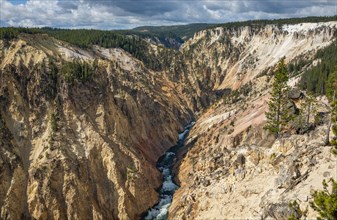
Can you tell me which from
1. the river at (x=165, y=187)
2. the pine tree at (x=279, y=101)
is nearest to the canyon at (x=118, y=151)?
the river at (x=165, y=187)

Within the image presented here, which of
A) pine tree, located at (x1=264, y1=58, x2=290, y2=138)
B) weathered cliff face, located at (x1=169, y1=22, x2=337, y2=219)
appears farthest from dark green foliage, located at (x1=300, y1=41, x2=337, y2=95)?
pine tree, located at (x1=264, y1=58, x2=290, y2=138)

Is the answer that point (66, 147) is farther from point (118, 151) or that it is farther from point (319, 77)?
point (319, 77)

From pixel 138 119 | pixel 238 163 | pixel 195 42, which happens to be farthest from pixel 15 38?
pixel 195 42

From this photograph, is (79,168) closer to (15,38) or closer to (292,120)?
(292,120)

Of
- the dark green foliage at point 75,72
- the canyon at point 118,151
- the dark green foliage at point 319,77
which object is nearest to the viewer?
the canyon at point 118,151

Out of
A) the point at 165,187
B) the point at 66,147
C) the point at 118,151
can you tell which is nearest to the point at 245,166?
the point at 165,187

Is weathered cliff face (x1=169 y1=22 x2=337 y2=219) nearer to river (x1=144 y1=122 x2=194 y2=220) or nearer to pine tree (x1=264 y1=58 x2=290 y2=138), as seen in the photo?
river (x1=144 y1=122 x2=194 y2=220)

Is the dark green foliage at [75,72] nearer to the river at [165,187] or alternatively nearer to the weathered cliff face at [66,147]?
the weathered cliff face at [66,147]
